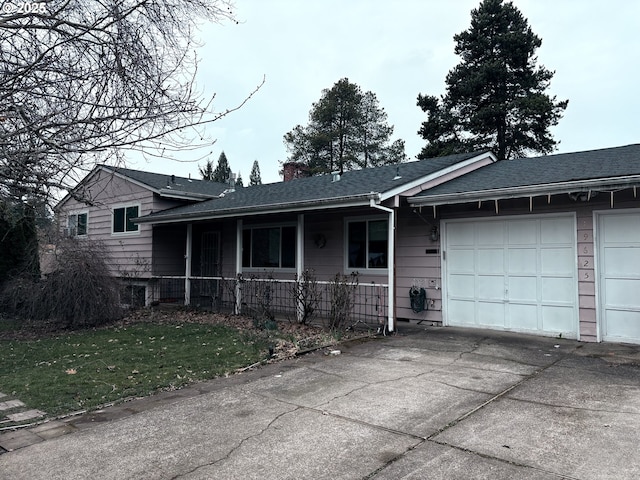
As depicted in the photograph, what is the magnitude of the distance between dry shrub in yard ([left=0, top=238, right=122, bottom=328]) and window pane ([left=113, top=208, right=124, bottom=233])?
12.2 feet

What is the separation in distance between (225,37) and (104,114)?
6.11 feet

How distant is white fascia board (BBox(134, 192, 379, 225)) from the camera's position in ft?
25.8

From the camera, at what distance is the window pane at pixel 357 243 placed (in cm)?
998

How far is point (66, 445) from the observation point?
3.63 meters

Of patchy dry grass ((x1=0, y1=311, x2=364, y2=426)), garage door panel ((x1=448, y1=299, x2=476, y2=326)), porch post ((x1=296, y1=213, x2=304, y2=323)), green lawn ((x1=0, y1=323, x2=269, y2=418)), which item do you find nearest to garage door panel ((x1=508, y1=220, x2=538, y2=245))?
garage door panel ((x1=448, y1=299, x2=476, y2=326))

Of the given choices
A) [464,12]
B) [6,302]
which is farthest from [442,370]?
[464,12]

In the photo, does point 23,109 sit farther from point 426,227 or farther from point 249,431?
point 426,227

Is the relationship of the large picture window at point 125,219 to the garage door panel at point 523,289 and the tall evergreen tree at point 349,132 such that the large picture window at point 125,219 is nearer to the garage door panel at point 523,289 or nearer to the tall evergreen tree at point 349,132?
the garage door panel at point 523,289

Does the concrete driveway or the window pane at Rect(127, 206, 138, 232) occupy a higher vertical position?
the window pane at Rect(127, 206, 138, 232)

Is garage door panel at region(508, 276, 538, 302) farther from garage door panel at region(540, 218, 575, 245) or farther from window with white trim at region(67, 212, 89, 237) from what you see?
window with white trim at region(67, 212, 89, 237)

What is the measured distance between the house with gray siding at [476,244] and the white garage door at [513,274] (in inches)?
0.7

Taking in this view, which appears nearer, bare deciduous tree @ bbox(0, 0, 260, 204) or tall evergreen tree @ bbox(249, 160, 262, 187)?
bare deciduous tree @ bbox(0, 0, 260, 204)

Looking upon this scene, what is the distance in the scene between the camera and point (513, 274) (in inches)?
314

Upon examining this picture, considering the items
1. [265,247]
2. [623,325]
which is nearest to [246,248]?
[265,247]
